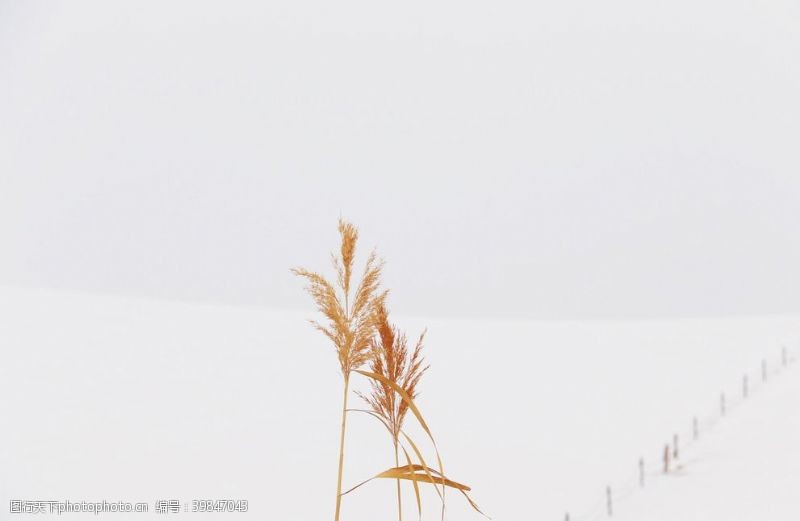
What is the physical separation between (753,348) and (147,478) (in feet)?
30.4

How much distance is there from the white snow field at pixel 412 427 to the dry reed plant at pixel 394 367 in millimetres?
2699

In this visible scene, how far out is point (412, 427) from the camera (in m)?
8.62

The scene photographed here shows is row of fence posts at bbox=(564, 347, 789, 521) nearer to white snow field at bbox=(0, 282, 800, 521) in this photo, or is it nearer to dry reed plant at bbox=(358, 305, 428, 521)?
white snow field at bbox=(0, 282, 800, 521)

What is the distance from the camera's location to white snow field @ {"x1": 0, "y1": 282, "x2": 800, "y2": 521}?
5617mm

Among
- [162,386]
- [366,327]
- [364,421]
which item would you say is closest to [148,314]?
[162,386]

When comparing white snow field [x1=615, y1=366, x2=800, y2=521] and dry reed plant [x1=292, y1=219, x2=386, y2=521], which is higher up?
dry reed plant [x1=292, y1=219, x2=386, y2=521]

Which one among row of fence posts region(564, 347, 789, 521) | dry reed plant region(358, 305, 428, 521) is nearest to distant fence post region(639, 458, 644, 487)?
row of fence posts region(564, 347, 789, 521)

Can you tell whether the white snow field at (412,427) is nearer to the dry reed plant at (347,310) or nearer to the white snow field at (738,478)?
the white snow field at (738,478)

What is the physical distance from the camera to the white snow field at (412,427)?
5617mm

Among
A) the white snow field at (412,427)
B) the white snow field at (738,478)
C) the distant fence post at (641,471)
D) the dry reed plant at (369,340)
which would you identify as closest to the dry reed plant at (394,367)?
the dry reed plant at (369,340)

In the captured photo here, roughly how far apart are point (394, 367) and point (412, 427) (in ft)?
24.8

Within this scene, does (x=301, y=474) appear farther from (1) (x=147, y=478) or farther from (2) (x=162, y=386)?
(2) (x=162, y=386)

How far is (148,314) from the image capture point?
1509 cm

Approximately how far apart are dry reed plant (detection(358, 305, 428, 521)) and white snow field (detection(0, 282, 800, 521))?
270 centimetres
